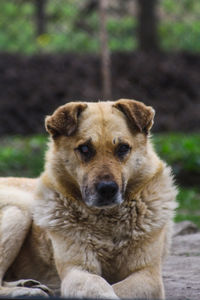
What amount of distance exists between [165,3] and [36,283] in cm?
2081

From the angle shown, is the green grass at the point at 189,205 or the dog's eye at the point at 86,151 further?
the green grass at the point at 189,205

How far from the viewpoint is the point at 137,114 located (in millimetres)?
4922

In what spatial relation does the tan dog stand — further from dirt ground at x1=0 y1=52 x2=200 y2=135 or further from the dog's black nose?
dirt ground at x1=0 y1=52 x2=200 y2=135

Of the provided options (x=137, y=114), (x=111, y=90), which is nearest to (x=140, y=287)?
(x=137, y=114)

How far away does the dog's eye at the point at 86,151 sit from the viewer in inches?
183

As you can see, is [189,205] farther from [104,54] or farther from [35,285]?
[35,285]

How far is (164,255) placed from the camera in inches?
204

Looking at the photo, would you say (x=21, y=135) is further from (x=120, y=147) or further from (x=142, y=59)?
(x=120, y=147)

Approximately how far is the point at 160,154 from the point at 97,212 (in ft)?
24.0

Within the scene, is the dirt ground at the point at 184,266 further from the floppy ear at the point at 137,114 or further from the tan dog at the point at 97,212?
the floppy ear at the point at 137,114

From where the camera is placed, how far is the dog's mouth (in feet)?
14.5

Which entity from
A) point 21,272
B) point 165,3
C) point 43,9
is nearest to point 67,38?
point 43,9

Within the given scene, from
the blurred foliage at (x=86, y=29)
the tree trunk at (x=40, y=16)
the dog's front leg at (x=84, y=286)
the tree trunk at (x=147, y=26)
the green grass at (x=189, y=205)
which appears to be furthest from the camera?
the tree trunk at (x=40, y=16)

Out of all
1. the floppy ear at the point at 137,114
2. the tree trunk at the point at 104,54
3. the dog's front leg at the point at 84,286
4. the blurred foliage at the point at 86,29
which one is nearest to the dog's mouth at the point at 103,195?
the dog's front leg at the point at 84,286
